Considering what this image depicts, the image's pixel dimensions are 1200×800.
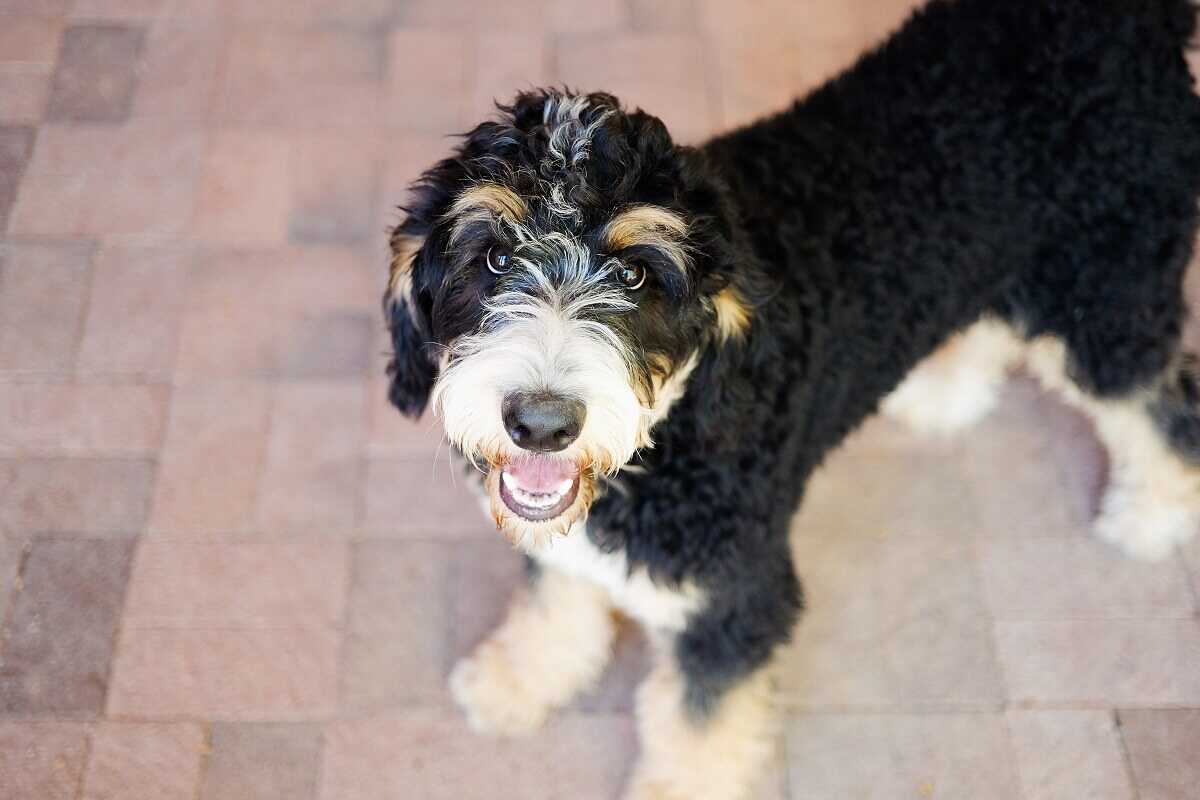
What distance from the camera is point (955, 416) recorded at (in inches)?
112

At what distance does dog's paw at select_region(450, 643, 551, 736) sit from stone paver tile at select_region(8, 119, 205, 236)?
1.75 metres

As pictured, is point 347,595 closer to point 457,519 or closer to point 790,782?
point 457,519

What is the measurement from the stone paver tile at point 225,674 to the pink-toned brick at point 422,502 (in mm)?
339

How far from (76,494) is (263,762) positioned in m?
0.95

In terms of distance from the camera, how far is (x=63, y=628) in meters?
2.52

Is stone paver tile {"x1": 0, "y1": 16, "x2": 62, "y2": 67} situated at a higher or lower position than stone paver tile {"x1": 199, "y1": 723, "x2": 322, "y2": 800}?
higher

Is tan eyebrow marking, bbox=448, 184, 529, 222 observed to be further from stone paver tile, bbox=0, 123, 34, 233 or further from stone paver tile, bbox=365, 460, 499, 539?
stone paver tile, bbox=0, 123, 34, 233

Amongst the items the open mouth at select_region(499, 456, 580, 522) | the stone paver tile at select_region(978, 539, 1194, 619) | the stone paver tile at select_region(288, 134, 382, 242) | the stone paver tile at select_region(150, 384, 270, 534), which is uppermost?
the open mouth at select_region(499, 456, 580, 522)

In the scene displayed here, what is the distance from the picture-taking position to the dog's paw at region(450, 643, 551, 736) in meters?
2.38

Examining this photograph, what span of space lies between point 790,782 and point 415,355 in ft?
4.57

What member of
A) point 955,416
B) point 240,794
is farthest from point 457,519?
point 955,416

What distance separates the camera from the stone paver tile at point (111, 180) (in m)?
3.12

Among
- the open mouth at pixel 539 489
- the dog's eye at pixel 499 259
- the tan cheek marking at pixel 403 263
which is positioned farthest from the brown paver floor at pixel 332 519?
the dog's eye at pixel 499 259

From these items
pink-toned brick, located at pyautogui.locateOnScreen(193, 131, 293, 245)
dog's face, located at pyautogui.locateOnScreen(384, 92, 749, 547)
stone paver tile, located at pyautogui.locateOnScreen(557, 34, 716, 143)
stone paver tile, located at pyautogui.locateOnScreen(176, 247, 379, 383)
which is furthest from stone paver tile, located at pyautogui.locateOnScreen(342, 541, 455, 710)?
stone paver tile, located at pyautogui.locateOnScreen(557, 34, 716, 143)
